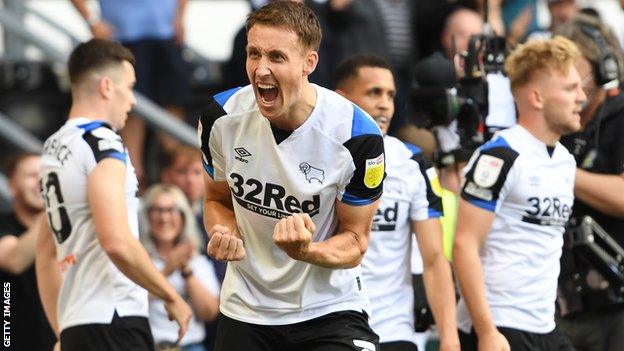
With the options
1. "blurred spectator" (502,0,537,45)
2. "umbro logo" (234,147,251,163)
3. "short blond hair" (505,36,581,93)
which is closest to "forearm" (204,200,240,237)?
"umbro logo" (234,147,251,163)

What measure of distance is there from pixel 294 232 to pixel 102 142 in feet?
6.78

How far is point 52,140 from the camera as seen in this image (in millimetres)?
7863

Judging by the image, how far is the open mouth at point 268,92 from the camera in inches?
244

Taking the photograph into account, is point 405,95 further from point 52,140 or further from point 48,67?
point 52,140

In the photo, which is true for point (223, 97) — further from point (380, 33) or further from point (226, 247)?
point (380, 33)

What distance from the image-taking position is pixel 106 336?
7566 millimetres

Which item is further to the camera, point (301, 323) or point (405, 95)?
point (405, 95)

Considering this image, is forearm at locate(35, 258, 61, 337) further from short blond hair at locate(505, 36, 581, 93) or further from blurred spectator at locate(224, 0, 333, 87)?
blurred spectator at locate(224, 0, 333, 87)

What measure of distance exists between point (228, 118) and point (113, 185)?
A: 1.27m

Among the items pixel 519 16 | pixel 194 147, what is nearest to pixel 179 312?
pixel 194 147

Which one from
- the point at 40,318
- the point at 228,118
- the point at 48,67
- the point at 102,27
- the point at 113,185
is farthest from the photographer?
the point at 48,67

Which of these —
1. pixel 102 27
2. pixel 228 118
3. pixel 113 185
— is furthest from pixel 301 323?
pixel 102 27

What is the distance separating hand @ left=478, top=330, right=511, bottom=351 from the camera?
24.5 ft

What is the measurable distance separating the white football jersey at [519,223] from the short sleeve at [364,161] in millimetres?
1357
